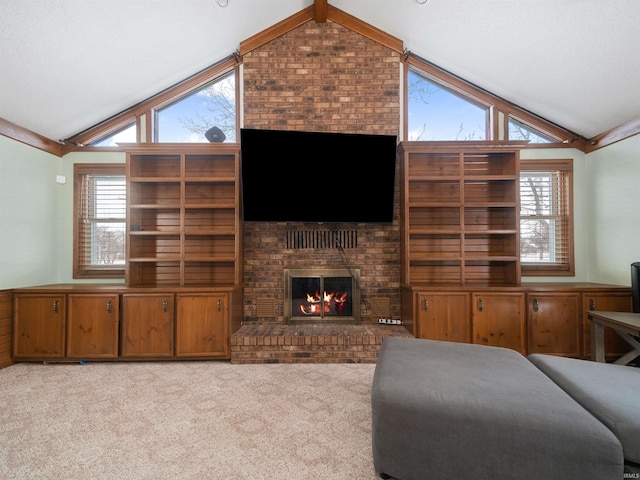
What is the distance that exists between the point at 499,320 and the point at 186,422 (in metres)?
3.09

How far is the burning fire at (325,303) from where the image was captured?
11.5 feet

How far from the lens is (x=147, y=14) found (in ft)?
9.00

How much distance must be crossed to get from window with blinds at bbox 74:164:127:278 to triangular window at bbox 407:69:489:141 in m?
3.98

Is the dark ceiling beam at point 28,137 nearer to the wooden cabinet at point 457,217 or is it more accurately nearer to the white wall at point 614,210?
the wooden cabinet at point 457,217

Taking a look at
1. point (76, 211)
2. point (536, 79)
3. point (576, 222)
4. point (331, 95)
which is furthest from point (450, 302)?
point (76, 211)

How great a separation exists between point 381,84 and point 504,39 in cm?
133

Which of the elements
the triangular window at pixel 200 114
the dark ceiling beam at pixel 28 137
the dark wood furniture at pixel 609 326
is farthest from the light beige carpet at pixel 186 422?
the triangular window at pixel 200 114

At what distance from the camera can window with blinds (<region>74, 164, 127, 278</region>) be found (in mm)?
3674

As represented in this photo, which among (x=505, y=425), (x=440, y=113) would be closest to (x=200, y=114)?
(x=440, y=113)

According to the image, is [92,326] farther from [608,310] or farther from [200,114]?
[608,310]

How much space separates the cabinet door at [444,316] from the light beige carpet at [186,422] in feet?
2.55

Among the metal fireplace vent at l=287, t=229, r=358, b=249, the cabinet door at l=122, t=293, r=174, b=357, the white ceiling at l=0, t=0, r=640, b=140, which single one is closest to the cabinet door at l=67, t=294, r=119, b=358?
the cabinet door at l=122, t=293, r=174, b=357

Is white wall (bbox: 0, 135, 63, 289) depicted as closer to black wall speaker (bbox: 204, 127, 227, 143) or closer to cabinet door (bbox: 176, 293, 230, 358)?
cabinet door (bbox: 176, 293, 230, 358)

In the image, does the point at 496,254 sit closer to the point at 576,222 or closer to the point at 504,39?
the point at 576,222
